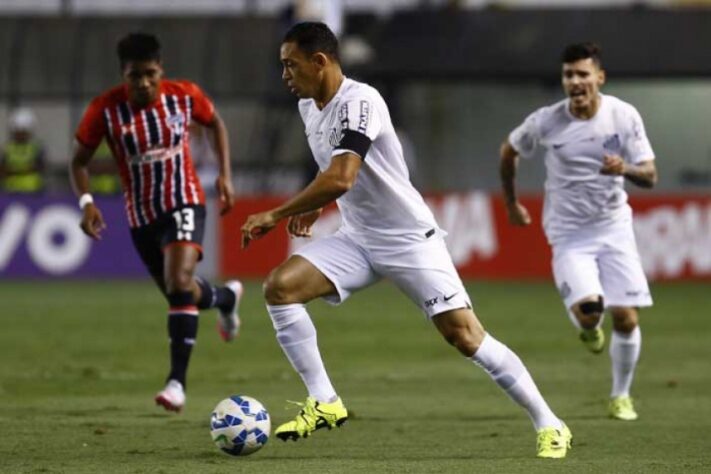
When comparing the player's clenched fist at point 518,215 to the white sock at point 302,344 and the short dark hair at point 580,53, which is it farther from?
the white sock at point 302,344

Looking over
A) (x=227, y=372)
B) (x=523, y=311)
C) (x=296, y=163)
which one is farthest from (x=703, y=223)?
(x=227, y=372)

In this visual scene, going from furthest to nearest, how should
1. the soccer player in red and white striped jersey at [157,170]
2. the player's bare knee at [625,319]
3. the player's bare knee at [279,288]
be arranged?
the player's bare knee at [625,319] < the soccer player in red and white striped jersey at [157,170] < the player's bare knee at [279,288]

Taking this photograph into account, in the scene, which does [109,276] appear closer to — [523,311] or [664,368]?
[523,311]

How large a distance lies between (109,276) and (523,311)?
7520 mm

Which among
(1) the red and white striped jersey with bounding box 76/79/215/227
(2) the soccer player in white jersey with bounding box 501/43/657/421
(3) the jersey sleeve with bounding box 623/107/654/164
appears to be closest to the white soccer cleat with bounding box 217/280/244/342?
(1) the red and white striped jersey with bounding box 76/79/215/227

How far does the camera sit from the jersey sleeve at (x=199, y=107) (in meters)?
12.0

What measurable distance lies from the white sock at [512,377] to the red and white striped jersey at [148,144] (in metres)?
3.37

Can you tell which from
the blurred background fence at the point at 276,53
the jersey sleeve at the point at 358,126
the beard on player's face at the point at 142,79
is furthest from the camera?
→ the blurred background fence at the point at 276,53

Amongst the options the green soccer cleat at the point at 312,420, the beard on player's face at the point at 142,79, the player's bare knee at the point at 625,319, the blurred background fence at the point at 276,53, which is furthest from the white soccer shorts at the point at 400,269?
the blurred background fence at the point at 276,53

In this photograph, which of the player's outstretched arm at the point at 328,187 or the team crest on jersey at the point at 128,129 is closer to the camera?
the player's outstretched arm at the point at 328,187

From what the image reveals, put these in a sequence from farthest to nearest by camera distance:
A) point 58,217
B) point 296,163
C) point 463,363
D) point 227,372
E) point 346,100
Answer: point 296,163 < point 58,217 < point 463,363 < point 227,372 < point 346,100

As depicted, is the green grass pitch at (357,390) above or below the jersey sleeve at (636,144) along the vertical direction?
below

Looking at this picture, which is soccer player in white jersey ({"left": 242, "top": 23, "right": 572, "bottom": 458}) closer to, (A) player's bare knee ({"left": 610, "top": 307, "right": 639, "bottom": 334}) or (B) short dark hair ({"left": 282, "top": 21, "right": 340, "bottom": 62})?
(B) short dark hair ({"left": 282, "top": 21, "right": 340, "bottom": 62})

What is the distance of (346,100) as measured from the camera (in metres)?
8.98
